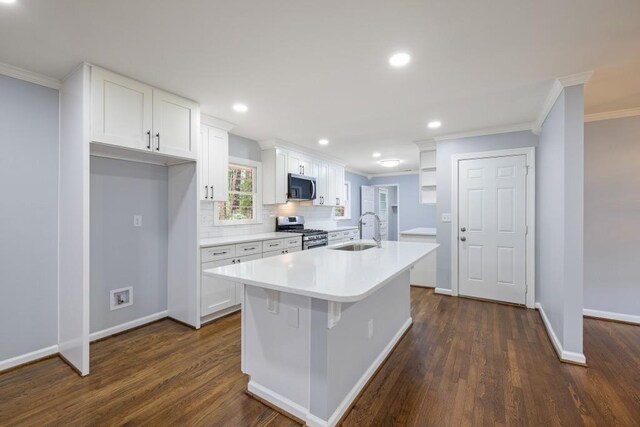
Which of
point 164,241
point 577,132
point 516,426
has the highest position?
point 577,132

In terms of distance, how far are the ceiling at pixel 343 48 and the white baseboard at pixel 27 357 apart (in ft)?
7.48

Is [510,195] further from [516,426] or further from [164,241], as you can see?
[164,241]

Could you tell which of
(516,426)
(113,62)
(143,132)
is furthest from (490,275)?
(113,62)

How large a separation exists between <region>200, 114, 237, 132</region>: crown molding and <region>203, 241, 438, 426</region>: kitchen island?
215 centimetres

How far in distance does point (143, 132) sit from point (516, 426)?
3426 millimetres

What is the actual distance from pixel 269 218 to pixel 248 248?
1266 millimetres

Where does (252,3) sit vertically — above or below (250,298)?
above

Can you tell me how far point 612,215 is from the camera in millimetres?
3291

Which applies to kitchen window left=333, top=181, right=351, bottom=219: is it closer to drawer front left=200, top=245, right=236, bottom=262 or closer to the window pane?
the window pane

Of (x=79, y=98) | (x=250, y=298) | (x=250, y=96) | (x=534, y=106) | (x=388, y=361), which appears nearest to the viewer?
(x=250, y=298)

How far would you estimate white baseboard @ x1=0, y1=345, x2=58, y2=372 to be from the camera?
7.35 ft

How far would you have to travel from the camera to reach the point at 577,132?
236cm

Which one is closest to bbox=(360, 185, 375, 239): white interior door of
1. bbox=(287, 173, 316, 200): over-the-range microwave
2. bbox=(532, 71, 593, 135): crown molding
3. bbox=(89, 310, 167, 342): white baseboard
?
bbox=(287, 173, 316, 200): over-the-range microwave

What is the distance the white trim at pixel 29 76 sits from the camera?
221 centimetres
